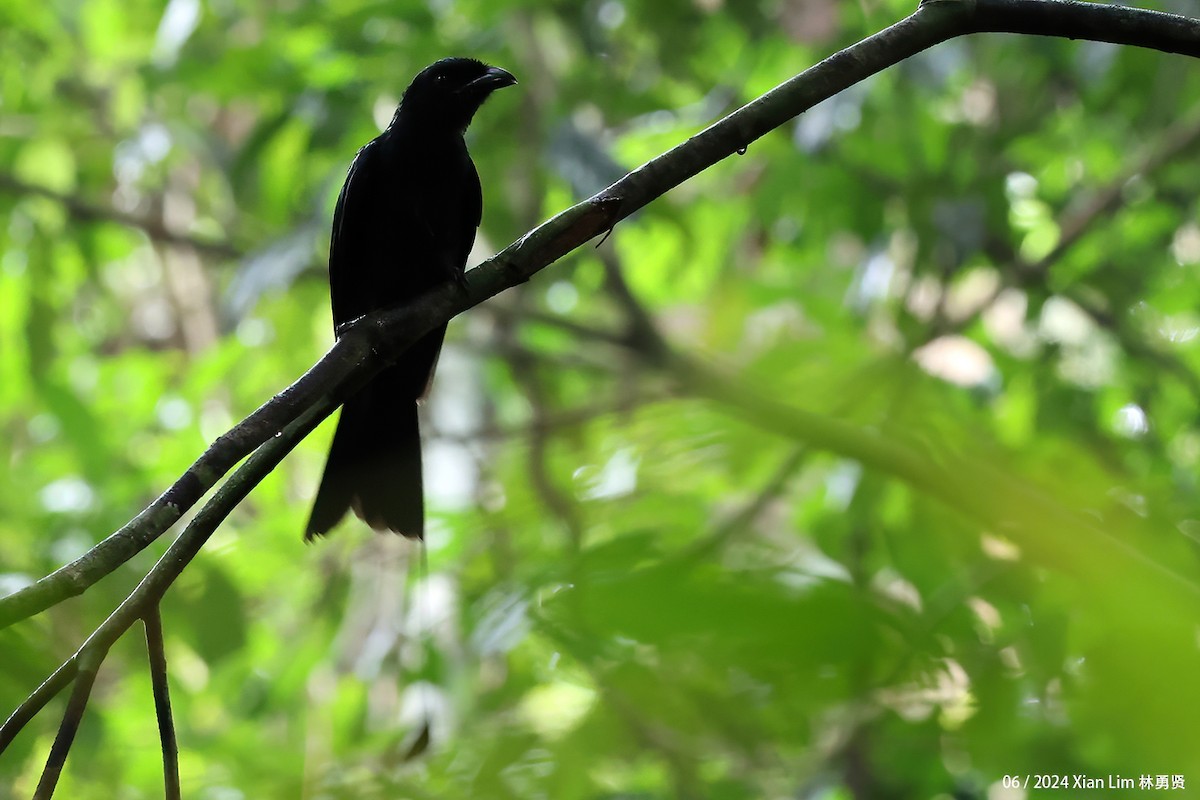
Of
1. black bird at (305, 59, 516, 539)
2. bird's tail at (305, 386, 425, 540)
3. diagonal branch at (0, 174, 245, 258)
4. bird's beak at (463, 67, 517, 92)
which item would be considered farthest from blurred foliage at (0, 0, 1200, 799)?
bird's beak at (463, 67, 517, 92)

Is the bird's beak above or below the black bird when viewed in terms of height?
above

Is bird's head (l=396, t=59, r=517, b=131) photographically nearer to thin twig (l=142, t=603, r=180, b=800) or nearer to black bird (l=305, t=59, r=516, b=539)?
black bird (l=305, t=59, r=516, b=539)

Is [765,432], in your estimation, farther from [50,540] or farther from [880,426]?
[50,540]

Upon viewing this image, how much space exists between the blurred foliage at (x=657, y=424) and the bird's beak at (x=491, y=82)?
53cm

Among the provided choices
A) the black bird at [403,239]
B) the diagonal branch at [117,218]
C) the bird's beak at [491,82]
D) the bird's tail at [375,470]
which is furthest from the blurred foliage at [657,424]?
the bird's beak at [491,82]

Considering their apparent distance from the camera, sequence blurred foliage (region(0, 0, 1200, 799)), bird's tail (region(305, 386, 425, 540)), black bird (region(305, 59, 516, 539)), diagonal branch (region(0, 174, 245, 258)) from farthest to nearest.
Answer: diagonal branch (region(0, 174, 245, 258)) < black bird (region(305, 59, 516, 539)) < bird's tail (region(305, 386, 425, 540)) < blurred foliage (region(0, 0, 1200, 799))

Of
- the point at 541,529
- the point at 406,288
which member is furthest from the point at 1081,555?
the point at 406,288

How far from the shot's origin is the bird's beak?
311 cm

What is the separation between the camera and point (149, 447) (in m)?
6.46

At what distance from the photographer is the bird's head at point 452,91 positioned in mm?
3080

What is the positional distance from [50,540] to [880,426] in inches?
108

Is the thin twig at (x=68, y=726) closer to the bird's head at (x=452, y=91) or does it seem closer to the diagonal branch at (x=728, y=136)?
the diagonal branch at (x=728, y=136)

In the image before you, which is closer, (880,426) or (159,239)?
(880,426)

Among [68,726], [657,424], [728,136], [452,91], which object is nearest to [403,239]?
[452,91]
